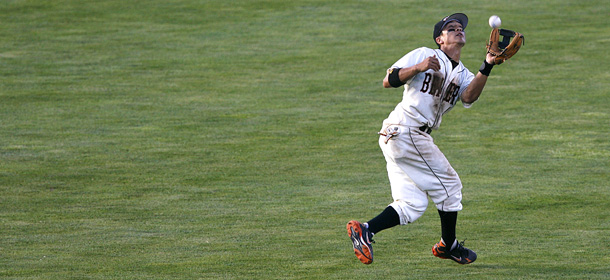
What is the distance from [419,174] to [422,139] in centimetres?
27

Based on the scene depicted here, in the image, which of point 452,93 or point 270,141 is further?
point 270,141

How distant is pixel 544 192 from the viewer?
28.1ft

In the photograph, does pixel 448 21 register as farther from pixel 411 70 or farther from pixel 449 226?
pixel 449 226

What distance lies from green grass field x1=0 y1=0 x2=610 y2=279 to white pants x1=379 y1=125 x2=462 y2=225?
1.59 ft

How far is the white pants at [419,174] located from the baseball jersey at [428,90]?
10 centimetres

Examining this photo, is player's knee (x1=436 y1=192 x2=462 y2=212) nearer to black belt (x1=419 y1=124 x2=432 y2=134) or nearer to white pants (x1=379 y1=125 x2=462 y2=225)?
white pants (x1=379 y1=125 x2=462 y2=225)

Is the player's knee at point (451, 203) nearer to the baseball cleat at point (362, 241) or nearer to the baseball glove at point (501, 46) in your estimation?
the baseball cleat at point (362, 241)

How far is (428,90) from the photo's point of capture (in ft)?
20.0

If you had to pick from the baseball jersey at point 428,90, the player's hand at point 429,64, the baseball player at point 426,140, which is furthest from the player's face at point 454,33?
the player's hand at point 429,64

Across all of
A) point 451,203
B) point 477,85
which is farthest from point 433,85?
point 451,203

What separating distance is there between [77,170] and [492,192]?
4.77 meters

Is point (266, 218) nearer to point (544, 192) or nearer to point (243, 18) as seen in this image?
point (544, 192)

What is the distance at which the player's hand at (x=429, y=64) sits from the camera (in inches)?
226

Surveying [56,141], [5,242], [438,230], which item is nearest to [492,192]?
[438,230]
